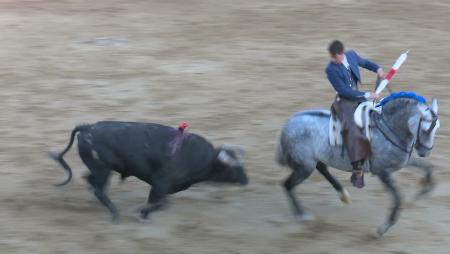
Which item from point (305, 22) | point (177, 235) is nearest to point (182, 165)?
point (177, 235)

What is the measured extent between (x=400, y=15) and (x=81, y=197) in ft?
33.1

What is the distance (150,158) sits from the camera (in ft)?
23.1

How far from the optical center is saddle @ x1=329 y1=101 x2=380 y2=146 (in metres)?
6.81

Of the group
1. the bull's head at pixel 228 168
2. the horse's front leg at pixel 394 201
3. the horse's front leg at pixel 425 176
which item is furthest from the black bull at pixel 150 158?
the horse's front leg at pixel 425 176

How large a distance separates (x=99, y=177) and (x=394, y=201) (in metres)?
2.66

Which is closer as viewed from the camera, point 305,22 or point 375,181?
point 375,181

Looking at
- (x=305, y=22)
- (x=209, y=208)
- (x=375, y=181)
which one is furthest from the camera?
(x=305, y=22)

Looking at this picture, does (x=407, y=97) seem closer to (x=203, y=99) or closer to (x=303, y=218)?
(x=303, y=218)

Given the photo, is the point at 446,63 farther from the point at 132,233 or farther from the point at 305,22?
the point at 132,233

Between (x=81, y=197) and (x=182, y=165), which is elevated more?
(x=182, y=165)

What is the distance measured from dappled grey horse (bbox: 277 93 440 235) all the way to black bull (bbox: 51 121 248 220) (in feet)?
1.87

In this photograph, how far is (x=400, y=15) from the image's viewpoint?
1594 cm

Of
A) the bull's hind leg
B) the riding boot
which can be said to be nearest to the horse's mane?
the riding boot

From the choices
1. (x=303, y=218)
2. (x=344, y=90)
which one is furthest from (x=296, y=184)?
(x=344, y=90)
